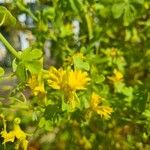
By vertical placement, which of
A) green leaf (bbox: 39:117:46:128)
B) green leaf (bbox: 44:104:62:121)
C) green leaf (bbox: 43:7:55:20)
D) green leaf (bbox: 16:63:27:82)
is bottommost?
green leaf (bbox: 39:117:46:128)

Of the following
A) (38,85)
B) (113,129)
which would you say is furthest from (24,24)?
(38,85)

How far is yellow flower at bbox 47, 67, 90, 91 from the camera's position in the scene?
1.32 meters

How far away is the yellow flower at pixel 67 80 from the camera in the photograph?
1320 mm

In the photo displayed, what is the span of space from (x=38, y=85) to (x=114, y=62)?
1.17 meters

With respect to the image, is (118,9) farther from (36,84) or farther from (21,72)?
(21,72)

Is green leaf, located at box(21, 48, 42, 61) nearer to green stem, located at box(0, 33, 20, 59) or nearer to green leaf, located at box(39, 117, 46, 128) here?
green stem, located at box(0, 33, 20, 59)

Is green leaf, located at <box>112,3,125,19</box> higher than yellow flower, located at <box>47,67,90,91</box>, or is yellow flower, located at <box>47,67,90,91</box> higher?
green leaf, located at <box>112,3,125,19</box>

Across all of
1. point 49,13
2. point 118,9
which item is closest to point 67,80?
point 118,9

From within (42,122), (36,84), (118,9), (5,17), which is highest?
(118,9)

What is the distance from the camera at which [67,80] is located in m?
1.33

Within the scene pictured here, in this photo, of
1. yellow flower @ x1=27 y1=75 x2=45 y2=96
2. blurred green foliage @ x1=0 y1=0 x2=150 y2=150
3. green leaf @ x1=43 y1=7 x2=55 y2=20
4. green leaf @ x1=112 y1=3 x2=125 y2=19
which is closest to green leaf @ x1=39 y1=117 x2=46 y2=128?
blurred green foliage @ x1=0 y1=0 x2=150 y2=150

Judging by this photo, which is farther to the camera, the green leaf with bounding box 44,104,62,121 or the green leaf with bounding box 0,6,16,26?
the green leaf with bounding box 44,104,62,121

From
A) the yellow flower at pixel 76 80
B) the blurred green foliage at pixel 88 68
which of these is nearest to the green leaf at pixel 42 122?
the blurred green foliage at pixel 88 68

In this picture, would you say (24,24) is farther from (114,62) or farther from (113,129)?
(113,129)
